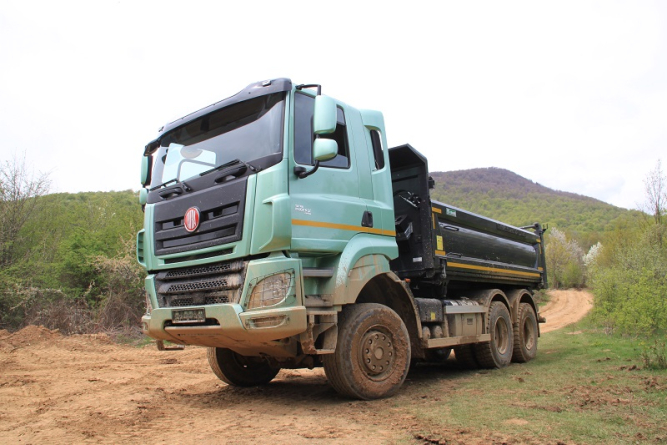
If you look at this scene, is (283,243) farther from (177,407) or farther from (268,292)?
(177,407)

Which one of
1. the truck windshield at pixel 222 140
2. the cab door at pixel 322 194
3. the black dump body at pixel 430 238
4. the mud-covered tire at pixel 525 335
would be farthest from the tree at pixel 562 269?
the truck windshield at pixel 222 140

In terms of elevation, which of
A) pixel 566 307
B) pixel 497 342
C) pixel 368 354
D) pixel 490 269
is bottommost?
pixel 497 342

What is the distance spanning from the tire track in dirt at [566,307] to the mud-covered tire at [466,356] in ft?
58.2

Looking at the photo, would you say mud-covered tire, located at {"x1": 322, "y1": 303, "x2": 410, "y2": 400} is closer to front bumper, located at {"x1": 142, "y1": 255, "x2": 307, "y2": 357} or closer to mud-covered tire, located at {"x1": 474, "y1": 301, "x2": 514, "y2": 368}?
front bumper, located at {"x1": 142, "y1": 255, "x2": 307, "y2": 357}

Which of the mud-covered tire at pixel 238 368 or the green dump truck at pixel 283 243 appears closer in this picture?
the green dump truck at pixel 283 243

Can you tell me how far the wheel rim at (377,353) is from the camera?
5488 millimetres

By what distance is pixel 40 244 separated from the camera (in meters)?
Answer: 16.3

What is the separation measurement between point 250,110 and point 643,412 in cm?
468

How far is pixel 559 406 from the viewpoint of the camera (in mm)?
4820

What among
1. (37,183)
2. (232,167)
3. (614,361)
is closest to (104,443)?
(232,167)

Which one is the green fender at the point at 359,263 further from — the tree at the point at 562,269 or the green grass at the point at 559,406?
the tree at the point at 562,269

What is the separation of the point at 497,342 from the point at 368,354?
423cm

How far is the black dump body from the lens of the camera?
7.05 meters

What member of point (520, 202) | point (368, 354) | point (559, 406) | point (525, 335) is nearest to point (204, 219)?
point (368, 354)
